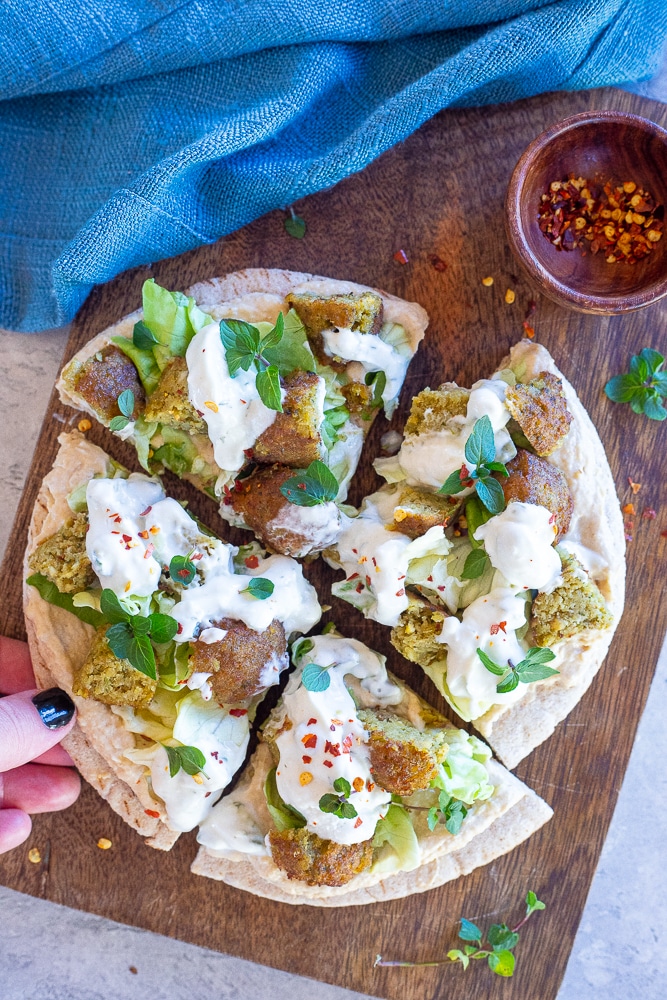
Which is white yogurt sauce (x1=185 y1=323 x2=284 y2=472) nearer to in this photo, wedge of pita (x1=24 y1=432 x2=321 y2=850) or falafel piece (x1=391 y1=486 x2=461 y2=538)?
wedge of pita (x1=24 y1=432 x2=321 y2=850)

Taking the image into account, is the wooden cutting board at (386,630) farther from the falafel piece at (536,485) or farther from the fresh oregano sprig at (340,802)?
the fresh oregano sprig at (340,802)

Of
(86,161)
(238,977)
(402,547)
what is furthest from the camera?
(238,977)

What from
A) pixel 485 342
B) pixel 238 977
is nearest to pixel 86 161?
pixel 485 342

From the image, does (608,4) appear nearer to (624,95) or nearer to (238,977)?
(624,95)

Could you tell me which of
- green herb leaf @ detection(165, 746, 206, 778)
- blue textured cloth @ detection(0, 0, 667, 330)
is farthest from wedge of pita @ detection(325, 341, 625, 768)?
blue textured cloth @ detection(0, 0, 667, 330)

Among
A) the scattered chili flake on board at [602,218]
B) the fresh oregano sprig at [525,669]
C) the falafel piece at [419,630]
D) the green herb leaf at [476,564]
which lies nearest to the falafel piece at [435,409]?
the green herb leaf at [476,564]

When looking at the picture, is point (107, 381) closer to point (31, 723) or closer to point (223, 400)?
point (223, 400)

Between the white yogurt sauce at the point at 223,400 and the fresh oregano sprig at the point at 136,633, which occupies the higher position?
the white yogurt sauce at the point at 223,400

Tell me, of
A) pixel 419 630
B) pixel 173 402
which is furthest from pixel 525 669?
pixel 173 402
